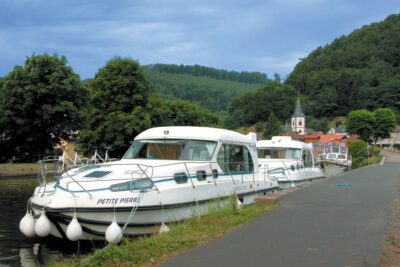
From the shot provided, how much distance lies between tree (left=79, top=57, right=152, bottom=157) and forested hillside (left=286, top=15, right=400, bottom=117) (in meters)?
127

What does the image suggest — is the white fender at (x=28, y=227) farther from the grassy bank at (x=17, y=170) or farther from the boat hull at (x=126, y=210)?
the grassy bank at (x=17, y=170)

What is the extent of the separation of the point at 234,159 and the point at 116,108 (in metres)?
29.0

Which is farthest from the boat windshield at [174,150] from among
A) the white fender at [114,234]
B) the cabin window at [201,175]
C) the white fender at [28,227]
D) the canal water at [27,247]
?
the white fender at [114,234]

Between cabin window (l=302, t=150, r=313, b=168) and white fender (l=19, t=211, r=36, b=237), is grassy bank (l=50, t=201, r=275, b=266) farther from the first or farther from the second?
cabin window (l=302, t=150, r=313, b=168)

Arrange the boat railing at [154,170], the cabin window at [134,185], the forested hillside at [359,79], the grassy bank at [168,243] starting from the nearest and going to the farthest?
the grassy bank at [168,243] < the cabin window at [134,185] < the boat railing at [154,170] < the forested hillside at [359,79]

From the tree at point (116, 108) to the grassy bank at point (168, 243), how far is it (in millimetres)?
31802

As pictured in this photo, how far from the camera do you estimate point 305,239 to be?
9125 mm

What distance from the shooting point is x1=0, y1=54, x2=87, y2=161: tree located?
138ft

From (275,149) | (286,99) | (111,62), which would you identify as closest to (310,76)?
(286,99)

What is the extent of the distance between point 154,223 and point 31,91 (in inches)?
1298

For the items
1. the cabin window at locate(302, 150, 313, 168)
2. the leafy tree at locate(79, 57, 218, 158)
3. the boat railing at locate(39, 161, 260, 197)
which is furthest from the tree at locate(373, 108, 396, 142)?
the boat railing at locate(39, 161, 260, 197)

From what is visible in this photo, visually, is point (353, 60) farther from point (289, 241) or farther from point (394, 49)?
point (289, 241)

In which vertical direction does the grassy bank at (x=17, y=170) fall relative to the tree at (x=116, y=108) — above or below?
below

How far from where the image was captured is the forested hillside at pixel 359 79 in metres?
160
